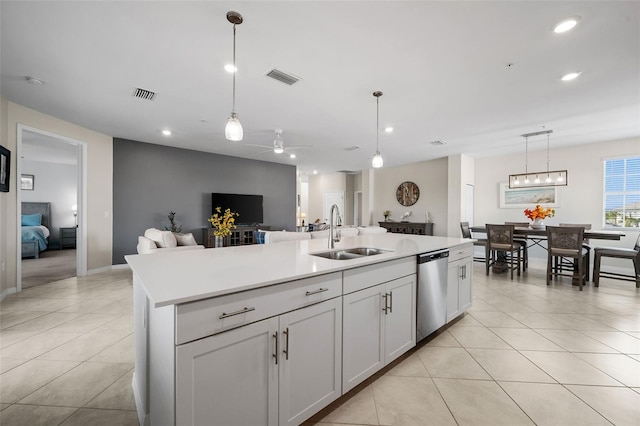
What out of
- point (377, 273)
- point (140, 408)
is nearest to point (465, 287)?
point (377, 273)

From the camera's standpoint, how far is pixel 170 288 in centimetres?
114

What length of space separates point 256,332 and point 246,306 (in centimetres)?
14

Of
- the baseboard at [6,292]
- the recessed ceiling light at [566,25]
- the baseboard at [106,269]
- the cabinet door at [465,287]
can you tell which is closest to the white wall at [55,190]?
the baseboard at [106,269]

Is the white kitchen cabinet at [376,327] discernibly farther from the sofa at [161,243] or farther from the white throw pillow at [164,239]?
the white throw pillow at [164,239]

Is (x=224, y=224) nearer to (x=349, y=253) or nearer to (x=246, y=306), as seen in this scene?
(x=349, y=253)

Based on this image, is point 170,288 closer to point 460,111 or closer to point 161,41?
point 161,41

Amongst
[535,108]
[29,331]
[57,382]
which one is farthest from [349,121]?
[29,331]

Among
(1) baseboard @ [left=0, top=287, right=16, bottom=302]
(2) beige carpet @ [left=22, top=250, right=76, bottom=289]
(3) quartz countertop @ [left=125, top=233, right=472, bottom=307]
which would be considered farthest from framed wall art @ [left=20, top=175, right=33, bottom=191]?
(3) quartz countertop @ [left=125, top=233, right=472, bottom=307]

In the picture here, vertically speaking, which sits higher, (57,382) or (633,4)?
(633,4)

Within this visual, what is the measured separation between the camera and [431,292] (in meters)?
2.39

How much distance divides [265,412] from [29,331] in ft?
9.64

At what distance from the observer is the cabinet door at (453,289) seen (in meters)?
2.68

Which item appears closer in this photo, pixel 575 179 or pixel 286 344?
pixel 286 344

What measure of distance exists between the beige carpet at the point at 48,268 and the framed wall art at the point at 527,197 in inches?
371
